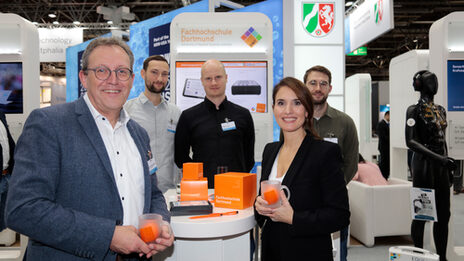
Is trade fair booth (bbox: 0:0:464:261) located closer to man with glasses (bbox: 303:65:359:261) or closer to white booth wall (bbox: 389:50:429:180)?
white booth wall (bbox: 389:50:429:180)

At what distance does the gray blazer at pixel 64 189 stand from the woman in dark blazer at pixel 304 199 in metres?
0.66

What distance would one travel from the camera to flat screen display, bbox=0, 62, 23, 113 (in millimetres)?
3820

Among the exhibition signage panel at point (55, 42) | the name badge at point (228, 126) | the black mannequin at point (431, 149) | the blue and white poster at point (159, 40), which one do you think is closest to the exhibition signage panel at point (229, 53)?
the name badge at point (228, 126)

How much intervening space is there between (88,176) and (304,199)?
2.95ft

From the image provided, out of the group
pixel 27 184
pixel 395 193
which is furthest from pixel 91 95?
pixel 395 193

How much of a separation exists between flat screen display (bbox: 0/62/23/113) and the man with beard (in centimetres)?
165

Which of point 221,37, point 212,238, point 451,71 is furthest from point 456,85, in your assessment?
point 212,238

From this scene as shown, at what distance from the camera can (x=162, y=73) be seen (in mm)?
3008

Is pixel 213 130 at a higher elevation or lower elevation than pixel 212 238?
higher

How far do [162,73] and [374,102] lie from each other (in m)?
14.4

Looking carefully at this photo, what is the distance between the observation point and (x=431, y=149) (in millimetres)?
3312

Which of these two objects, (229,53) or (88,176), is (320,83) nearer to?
(229,53)

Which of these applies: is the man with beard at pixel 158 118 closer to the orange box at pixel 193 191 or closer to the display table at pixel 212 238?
the orange box at pixel 193 191

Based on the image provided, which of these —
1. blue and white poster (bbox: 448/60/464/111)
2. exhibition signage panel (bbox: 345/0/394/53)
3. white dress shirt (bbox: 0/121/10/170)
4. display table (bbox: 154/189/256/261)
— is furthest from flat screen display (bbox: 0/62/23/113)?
exhibition signage panel (bbox: 345/0/394/53)
